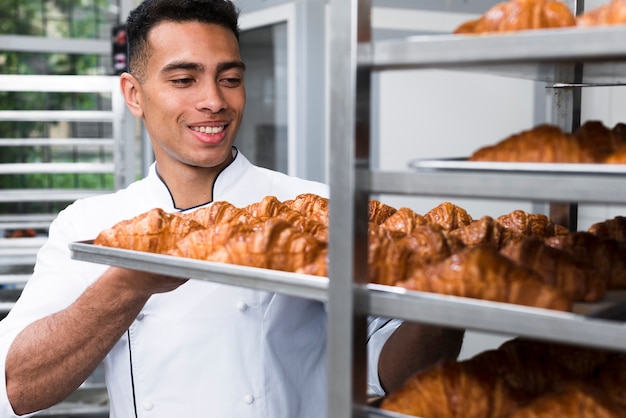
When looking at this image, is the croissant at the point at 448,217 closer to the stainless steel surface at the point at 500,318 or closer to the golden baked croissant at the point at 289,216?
the golden baked croissant at the point at 289,216

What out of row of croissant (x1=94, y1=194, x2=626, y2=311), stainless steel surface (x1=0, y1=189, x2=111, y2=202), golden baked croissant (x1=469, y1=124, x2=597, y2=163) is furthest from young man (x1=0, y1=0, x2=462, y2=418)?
stainless steel surface (x1=0, y1=189, x2=111, y2=202)

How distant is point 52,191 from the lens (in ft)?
16.2

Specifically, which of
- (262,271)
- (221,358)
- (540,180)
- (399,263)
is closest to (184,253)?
(262,271)

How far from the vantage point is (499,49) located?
0.78 metres

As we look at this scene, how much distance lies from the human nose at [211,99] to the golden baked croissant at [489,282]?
93cm

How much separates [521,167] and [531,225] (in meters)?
0.56

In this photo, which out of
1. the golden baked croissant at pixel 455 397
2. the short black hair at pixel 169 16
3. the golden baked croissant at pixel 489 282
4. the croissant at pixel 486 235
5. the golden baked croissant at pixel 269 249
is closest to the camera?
the golden baked croissant at pixel 489 282

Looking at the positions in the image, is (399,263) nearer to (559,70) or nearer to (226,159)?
(559,70)

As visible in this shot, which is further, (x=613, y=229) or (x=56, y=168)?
(x=56, y=168)

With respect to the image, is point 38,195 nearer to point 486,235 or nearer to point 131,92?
point 131,92

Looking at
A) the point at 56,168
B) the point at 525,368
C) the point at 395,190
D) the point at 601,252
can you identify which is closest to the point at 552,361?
the point at 525,368

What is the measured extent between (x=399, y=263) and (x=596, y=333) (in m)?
0.32

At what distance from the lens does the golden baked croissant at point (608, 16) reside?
81 cm

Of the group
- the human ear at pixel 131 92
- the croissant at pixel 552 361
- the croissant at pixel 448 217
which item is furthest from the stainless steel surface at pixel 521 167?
the human ear at pixel 131 92
